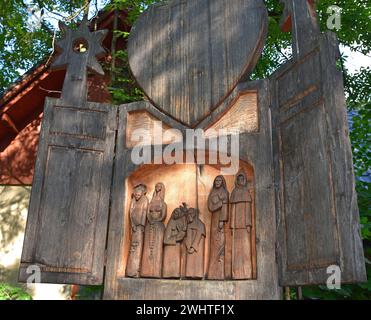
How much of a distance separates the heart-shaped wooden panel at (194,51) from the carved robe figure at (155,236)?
638mm

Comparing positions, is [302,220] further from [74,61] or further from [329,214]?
[74,61]

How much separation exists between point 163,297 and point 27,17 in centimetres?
639

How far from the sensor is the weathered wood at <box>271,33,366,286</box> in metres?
2.33

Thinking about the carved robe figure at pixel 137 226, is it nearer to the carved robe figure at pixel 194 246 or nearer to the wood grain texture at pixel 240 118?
the carved robe figure at pixel 194 246

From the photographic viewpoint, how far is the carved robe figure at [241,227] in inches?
112

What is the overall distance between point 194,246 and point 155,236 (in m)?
0.31

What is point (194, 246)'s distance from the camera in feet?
9.86

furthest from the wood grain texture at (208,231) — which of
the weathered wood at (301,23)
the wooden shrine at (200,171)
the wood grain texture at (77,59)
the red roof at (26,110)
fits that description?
the red roof at (26,110)

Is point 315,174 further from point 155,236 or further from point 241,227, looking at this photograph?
point 155,236

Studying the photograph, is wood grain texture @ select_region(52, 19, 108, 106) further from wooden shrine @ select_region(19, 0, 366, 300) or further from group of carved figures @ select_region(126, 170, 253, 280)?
group of carved figures @ select_region(126, 170, 253, 280)

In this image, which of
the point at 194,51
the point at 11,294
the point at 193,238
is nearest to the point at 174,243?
the point at 193,238

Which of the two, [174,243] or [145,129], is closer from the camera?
[174,243]

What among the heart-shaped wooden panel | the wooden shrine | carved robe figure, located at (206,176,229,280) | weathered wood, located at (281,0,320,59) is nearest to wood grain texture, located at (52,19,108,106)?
the wooden shrine

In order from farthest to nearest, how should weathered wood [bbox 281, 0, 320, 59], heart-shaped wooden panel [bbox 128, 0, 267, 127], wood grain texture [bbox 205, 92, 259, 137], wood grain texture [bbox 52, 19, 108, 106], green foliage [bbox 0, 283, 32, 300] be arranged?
1. green foliage [bbox 0, 283, 32, 300]
2. wood grain texture [bbox 52, 19, 108, 106]
3. heart-shaped wooden panel [bbox 128, 0, 267, 127]
4. wood grain texture [bbox 205, 92, 259, 137]
5. weathered wood [bbox 281, 0, 320, 59]
